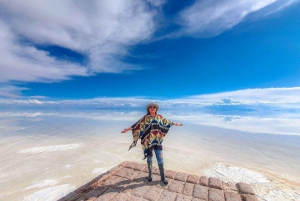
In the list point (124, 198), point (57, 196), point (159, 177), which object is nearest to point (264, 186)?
point (159, 177)

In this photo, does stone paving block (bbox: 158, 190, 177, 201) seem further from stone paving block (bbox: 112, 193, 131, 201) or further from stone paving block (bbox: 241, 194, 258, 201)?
stone paving block (bbox: 241, 194, 258, 201)

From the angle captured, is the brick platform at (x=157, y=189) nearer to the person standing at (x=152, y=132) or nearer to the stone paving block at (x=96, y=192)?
the stone paving block at (x=96, y=192)

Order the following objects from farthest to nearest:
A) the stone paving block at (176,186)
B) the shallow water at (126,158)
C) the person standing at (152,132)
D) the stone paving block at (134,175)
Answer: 1. the shallow water at (126,158)
2. the stone paving block at (134,175)
3. the person standing at (152,132)
4. the stone paving block at (176,186)

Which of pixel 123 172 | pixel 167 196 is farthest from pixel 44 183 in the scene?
pixel 167 196

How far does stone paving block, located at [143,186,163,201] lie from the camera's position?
400cm

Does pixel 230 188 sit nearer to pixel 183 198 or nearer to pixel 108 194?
pixel 183 198

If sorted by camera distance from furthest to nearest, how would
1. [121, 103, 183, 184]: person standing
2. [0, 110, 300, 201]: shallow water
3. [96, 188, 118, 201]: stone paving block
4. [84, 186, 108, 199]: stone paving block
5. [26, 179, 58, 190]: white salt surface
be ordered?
[26, 179, 58, 190]: white salt surface
[0, 110, 300, 201]: shallow water
[121, 103, 183, 184]: person standing
[84, 186, 108, 199]: stone paving block
[96, 188, 118, 201]: stone paving block

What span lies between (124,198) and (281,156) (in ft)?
33.7

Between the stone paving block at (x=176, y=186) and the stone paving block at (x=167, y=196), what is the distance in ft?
0.49

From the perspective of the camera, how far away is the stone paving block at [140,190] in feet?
13.6

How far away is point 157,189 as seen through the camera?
438cm

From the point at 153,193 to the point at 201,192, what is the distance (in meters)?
1.28

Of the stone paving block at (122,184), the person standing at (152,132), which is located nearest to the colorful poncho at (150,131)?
the person standing at (152,132)

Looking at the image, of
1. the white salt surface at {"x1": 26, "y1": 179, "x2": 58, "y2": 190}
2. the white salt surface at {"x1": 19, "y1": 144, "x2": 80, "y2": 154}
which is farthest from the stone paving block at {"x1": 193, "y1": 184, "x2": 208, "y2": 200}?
the white salt surface at {"x1": 19, "y1": 144, "x2": 80, "y2": 154}
